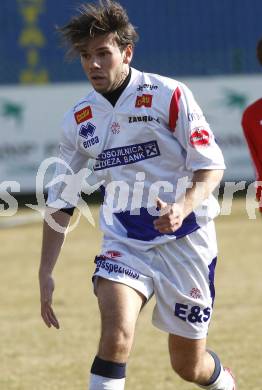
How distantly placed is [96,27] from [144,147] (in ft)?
2.25

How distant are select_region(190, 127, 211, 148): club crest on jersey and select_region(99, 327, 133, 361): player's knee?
1.04 m

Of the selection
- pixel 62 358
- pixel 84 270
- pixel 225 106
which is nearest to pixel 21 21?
pixel 225 106

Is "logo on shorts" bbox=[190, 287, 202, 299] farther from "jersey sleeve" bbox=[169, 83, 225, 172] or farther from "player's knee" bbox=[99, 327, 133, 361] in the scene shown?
"jersey sleeve" bbox=[169, 83, 225, 172]

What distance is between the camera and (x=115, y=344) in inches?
205

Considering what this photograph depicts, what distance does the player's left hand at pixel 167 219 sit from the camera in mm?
4941

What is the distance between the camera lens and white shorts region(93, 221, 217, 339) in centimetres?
557

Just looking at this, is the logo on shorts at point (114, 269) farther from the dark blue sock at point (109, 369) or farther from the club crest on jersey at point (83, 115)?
the club crest on jersey at point (83, 115)

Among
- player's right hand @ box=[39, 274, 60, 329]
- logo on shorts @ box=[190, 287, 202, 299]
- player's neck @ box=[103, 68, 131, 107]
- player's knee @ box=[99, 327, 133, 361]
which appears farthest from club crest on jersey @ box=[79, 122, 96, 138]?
player's knee @ box=[99, 327, 133, 361]

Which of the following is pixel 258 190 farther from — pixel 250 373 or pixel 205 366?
pixel 250 373

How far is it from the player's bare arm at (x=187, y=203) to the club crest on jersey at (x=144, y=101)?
1.52 ft

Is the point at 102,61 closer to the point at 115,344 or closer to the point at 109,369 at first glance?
the point at 115,344

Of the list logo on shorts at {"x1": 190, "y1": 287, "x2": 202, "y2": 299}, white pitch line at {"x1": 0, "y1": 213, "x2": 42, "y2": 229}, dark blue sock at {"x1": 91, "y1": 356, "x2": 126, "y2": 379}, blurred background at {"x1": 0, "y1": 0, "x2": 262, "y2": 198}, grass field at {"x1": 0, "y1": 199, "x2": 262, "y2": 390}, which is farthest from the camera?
blurred background at {"x1": 0, "y1": 0, "x2": 262, "y2": 198}

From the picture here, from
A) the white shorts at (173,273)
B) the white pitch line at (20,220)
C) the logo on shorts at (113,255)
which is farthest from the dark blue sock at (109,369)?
the white pitch line at (20,220)

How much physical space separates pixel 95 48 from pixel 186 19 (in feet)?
62.2
